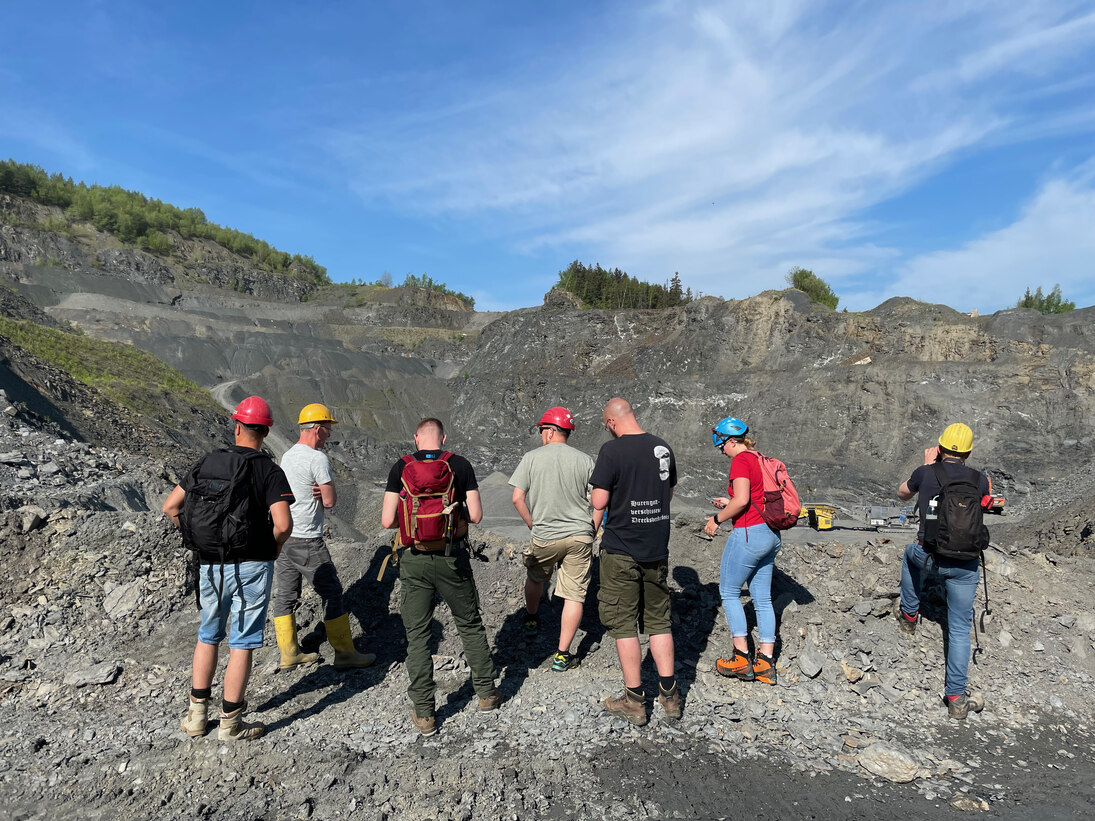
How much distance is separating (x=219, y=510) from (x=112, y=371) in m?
22.0

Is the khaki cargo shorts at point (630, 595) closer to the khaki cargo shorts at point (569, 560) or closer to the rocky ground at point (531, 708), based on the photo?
the khaki cargo shorts at point (569, 560)

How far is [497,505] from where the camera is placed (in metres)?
16.6

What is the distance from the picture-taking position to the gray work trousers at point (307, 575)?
4484 millimetres

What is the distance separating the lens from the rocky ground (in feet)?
10.3

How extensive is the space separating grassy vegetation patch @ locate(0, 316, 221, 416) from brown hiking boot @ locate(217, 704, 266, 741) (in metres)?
16.0

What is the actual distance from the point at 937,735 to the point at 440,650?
3596 millimetres

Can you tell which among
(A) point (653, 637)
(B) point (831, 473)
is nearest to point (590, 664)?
Answer: (A) point (653, 637)

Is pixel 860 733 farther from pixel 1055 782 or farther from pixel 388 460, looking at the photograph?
pixel 388 460

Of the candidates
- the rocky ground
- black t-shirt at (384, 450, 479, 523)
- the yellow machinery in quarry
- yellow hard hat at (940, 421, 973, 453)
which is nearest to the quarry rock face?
the rocky ground

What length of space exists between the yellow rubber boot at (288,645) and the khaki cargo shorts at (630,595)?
2.39 meters

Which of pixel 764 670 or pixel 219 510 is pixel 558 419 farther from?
pixel 764 670

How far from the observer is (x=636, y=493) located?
3.87m

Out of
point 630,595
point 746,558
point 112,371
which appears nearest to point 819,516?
point 746,558

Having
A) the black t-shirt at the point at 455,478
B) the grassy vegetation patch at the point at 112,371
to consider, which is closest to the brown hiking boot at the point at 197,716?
the black t-shirt at the point at 455,478
